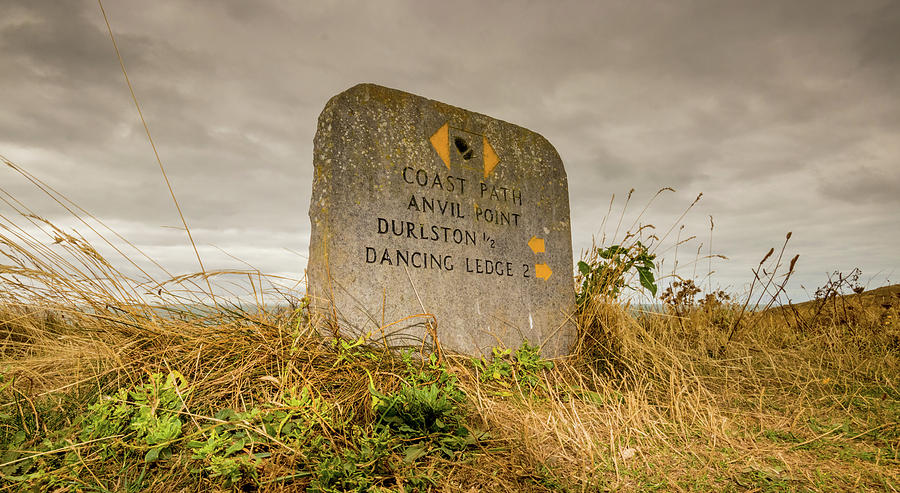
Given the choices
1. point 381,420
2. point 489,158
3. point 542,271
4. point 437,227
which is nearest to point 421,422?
point 381,420

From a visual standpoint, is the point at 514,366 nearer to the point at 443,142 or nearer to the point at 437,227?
the point at 437,227

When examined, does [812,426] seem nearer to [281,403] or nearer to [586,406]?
[586,406]

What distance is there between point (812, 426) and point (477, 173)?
246 centimetres

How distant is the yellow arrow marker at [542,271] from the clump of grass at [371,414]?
625mm

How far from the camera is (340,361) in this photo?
101 inches

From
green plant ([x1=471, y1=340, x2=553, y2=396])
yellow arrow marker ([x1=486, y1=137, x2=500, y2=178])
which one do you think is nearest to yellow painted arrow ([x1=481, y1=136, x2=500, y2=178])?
yellow arrow marker ([x1=486, y1=137, x2=500, y2=178])

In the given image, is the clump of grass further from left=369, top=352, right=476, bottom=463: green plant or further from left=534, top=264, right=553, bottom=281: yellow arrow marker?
left=534, top=264, right=553, bottom=281: yellow arrow marker

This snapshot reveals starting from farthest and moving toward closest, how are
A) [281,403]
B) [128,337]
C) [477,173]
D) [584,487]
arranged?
[477,173], [128,337], [281,403], [584,487]

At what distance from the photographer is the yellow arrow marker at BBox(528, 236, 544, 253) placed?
3.69 meters

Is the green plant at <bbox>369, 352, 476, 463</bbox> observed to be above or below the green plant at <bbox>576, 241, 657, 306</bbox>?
below

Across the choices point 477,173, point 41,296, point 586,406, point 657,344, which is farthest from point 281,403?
point 657,344

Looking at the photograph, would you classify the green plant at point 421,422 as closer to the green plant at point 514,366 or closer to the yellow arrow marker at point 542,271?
the green plant at point 514,366

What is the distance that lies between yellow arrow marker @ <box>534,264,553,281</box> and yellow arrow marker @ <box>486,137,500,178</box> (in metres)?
0.79

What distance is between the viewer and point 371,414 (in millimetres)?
2242
